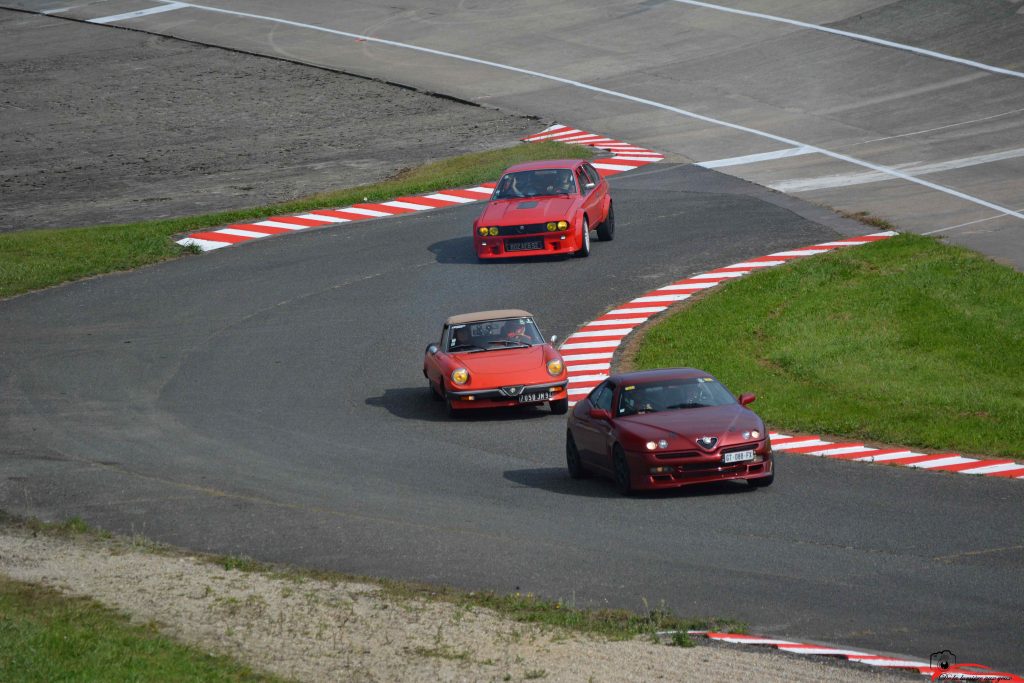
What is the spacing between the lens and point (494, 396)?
71.1 ft

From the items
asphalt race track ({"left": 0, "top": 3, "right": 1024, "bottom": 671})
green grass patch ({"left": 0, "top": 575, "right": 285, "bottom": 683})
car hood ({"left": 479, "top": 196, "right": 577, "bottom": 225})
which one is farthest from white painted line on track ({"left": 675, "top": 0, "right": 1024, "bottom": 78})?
green grass patch ({"left": 0, "top": 575, "right": 285, "bottom": 683})

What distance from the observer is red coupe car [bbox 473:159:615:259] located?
31672 millimetres

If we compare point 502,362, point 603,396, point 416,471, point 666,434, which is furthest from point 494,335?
point 666,434

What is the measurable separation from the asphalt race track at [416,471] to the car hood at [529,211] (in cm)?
110

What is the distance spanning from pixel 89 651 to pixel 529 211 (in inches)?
887

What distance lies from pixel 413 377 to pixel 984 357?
9.44 meters

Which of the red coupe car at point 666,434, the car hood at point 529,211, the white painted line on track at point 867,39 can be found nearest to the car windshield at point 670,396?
the red coupe car at point 666,434

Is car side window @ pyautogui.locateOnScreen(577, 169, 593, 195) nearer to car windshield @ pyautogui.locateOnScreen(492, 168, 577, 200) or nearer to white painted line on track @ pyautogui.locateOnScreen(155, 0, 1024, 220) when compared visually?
car windshield @ pyautogui.locateOnScreen(492, 168, 577, 200)

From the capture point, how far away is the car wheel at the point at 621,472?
55.1 ft

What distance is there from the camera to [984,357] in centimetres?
2366

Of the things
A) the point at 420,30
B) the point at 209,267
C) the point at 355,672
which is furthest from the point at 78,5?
the point at 355,672

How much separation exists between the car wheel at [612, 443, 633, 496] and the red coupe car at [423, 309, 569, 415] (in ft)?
15.5

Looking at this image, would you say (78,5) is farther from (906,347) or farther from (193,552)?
(193,552)

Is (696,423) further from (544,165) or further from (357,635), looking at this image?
(544,165)
